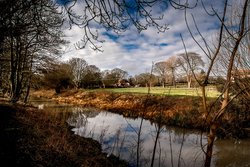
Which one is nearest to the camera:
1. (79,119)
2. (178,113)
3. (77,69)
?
(178,113)

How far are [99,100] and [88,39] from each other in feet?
98.7

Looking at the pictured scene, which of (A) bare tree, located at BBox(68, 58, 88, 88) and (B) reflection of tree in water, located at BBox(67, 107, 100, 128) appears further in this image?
(A) bare tree, located at BBox(68, 58, 88, 88)

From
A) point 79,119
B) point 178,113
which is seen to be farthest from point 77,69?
point 178,113

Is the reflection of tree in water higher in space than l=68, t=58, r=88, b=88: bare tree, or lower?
lower

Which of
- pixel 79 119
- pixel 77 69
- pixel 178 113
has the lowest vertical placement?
pixel 79 119

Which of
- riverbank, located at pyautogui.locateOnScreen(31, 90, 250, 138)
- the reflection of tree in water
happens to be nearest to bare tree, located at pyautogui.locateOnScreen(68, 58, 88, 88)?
riverbank, located at pyautogui.locateOnScreen(31, 90, 250, 138)

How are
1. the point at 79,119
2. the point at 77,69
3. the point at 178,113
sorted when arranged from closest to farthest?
the point at 178,113 → the point at 79,119 → the point at 77,69

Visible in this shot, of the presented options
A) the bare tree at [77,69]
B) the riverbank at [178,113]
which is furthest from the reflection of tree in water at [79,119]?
the bare tree at [77,69]

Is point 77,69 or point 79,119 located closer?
point 79,119

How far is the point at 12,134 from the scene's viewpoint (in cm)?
704

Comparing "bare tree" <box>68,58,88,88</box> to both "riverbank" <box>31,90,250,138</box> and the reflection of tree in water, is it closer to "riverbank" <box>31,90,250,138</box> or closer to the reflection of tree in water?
"riverbank" <box>31,90,250,138</box>

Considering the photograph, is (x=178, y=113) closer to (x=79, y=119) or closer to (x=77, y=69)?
(x=79, y=119)

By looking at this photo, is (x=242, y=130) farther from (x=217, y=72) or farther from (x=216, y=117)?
(x=216, y=117)

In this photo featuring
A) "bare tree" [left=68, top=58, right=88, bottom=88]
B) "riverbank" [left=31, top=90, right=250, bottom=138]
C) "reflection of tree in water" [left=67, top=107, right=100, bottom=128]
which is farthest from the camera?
"bare tree" [left=68, top=58, right=88, bottom=88]
